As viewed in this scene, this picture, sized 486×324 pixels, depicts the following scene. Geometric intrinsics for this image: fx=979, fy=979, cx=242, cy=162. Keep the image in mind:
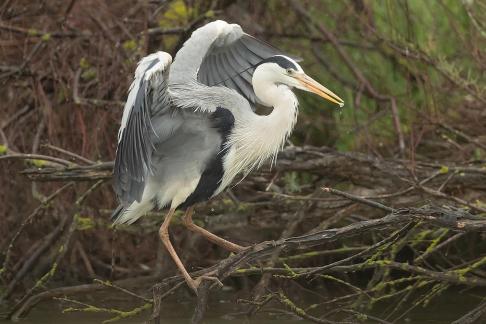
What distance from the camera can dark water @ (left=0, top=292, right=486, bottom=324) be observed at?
5.42 meters

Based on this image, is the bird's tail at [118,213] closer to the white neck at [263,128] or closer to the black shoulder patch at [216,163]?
the black shoulder patch at [216,163]

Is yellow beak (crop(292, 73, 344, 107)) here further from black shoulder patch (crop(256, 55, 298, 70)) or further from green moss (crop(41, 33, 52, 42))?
green moss (crop(41, 33, 52, 42))

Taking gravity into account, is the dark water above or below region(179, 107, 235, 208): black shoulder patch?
below

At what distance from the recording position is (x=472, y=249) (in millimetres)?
5918

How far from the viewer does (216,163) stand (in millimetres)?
4902

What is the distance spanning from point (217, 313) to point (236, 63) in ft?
4.81

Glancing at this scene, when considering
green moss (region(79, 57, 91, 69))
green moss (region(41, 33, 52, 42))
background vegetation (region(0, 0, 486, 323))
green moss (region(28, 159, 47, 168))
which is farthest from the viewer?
green moss (region(79, 57, 91, 69))

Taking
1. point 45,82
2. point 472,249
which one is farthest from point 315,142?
Result: point 45,82

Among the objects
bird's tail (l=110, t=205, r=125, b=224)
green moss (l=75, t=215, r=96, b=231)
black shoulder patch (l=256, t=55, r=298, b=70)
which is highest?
black shoulder patch (l=256, t=55, r=298, b=70)

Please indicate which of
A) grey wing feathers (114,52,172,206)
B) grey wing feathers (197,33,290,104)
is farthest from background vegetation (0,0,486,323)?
grey wing feathers (114,52,172,206)

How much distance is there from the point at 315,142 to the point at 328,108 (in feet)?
0.89

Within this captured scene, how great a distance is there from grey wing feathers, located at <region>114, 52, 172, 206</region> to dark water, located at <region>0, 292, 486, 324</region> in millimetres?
980

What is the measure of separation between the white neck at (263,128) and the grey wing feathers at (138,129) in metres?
0.50

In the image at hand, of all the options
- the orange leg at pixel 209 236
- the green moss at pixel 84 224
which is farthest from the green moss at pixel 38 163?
the orange leg at pixel 209 236
